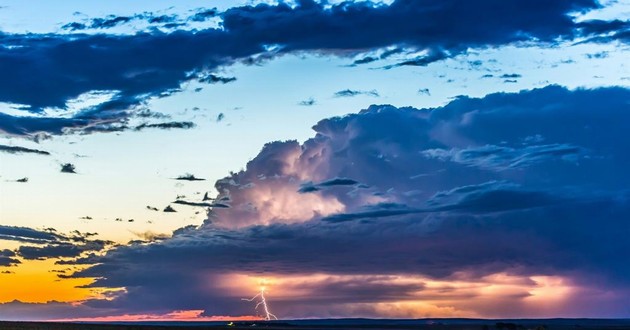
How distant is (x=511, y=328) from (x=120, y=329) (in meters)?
95.2

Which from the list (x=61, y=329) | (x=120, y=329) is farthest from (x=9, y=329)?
(x=120, y=329)

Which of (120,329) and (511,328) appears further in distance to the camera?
(511,328)

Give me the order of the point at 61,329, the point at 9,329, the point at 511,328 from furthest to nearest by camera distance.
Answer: the point at 511,328, the point at 61,329, the point at 9,329

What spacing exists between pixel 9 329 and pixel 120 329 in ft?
87.2

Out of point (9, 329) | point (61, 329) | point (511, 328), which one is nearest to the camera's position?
point (9, 329)

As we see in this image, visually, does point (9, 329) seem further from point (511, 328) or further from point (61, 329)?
point (511, 328)

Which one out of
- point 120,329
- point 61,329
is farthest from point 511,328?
point 61,329

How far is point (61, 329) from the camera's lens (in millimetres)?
165875

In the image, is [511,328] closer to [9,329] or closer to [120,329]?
[120,329]

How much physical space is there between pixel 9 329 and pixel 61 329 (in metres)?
14.1

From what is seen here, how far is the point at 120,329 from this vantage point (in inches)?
6841

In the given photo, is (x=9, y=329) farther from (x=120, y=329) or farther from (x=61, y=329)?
(x=120, y=329)

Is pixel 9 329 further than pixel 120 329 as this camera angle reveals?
No

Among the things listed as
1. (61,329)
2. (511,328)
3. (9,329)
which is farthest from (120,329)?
(511,328)
